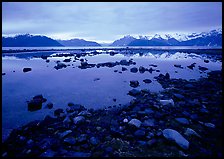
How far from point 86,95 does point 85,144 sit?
810 cm

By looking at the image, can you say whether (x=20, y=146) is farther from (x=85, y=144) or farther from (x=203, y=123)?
(x=203, y=123)

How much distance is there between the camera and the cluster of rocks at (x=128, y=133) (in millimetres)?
6934

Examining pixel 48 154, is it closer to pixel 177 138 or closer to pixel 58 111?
pixel 58 111

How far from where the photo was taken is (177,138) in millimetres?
7387

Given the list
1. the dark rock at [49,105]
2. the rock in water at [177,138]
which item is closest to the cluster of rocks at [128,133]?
the rock in water at [177,138]

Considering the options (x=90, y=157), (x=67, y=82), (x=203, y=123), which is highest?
(x=67, y=82)

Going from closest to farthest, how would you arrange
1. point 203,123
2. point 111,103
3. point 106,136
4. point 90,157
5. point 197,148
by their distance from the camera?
point 90,157
point 197,148
point 106,136
point 203,123
point 111,103

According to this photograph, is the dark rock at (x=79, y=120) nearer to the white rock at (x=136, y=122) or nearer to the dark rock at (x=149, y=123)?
the white rock at (x=136, y=122)

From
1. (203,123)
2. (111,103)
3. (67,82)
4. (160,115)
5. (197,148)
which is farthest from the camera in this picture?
(67,82)

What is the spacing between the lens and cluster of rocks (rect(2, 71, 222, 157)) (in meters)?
6.93

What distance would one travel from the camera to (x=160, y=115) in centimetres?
995

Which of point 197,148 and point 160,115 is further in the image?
point 160,115

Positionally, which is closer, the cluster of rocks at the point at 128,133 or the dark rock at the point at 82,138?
the cluster of rocks at the point at 128,133

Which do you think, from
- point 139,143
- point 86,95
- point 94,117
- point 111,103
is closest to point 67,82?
point 86,95
